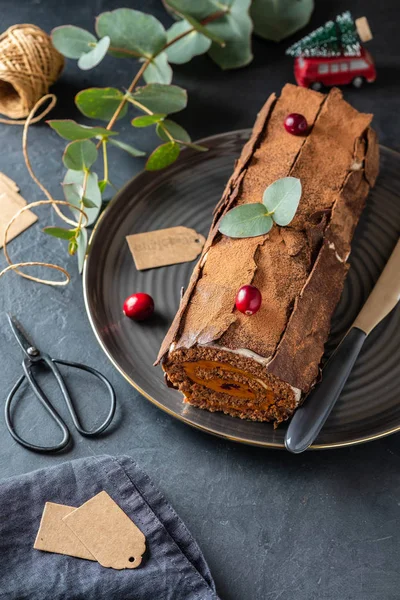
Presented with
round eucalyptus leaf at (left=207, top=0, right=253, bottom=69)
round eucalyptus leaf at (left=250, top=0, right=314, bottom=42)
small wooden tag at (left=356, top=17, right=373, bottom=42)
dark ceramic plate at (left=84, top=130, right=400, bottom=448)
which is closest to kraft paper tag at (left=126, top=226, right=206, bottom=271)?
dark ceramic plate at (left=84, top=130, right=400, bottom=448)

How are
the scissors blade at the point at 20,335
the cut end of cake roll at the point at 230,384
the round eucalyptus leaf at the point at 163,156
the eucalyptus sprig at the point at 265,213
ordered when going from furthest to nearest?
1. the round eucalyptus leaf at the point at 163,156
2. the scissors blade at the point at 20,335
3. the eucalyptus sprig at the point at 265,213
4. the cut end of cake roll at the point at 230,384

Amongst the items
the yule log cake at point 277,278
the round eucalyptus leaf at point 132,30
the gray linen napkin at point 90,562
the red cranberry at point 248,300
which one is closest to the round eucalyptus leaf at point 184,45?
the round eucalyptus leaf at point 132,30

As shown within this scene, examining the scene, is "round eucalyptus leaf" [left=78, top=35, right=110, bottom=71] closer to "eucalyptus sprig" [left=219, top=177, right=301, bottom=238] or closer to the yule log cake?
the yule log cake

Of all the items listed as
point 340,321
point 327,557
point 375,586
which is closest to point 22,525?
point 327,557

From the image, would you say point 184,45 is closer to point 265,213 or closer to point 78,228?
point 78,228

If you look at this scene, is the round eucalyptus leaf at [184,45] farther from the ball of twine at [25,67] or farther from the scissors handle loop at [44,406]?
the scissors handle loop at [44,406]

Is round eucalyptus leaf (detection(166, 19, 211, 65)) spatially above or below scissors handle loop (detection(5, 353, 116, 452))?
above
